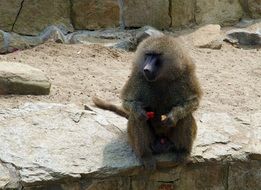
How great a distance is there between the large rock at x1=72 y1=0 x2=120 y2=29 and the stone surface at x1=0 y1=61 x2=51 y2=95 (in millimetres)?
1929

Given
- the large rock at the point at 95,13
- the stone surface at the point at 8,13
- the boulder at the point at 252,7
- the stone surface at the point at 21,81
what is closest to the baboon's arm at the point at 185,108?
the stone surface at the point at 21,81

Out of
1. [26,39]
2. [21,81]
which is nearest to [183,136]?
[21,81]

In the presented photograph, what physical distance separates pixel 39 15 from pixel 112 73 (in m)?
1.41

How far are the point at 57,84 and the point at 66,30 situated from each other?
164 cm

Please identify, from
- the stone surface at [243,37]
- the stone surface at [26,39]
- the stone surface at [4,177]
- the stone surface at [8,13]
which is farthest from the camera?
the stone surface at [243,37]

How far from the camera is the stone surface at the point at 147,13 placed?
6910 millimetres

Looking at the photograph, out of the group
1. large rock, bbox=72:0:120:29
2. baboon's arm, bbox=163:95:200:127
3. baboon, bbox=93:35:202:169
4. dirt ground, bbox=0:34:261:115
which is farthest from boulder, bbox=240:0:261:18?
baboon's arm, bbox=163:95:200:127

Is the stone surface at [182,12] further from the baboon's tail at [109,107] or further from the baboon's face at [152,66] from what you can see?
the baboon's face at [152,66]

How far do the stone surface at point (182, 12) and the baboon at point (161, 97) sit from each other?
3.36 meters

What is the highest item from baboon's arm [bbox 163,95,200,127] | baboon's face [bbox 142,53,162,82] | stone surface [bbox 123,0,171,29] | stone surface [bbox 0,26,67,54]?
baboon's face [bbox 142,53,162,82]

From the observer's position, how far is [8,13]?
6.47 m

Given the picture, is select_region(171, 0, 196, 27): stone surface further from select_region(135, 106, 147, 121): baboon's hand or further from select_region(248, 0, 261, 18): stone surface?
select_region(135, 106, 147, 121): baboon's hand

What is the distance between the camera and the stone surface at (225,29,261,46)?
7.00 metres

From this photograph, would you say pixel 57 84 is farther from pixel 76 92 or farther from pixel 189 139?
pixel 189 139
